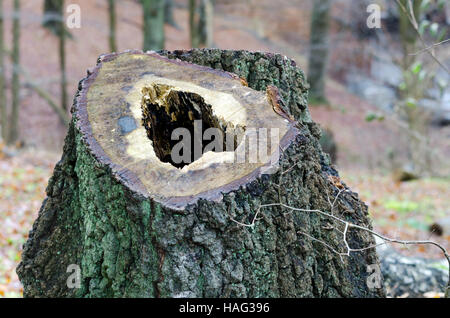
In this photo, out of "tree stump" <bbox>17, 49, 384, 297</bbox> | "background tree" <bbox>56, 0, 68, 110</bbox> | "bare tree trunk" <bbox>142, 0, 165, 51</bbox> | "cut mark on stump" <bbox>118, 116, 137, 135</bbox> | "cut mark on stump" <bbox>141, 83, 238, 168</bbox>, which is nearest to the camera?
"tree stump" <bbox>17, 49, 384, 297</bbox>

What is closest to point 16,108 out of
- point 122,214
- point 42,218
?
point 42,218

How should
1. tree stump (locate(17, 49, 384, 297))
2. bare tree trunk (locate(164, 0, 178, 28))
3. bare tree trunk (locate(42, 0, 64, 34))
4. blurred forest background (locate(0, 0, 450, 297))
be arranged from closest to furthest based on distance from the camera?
1. tree stump (locate(17, 49, 384, 297))
2. blurred forest background (locate(0, 0, 450, 297))
3. bare tree trunk (locate(42, 0, 64, 34))
4. bare tree trunk (locate(164, 0, 178, 28))

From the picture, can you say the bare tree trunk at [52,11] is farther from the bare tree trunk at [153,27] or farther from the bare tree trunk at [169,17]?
the bare tree trunk at [169,17]

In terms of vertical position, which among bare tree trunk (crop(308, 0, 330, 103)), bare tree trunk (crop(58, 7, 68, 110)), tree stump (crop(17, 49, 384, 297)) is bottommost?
tree stump (crop(17, 49, 384, 297))

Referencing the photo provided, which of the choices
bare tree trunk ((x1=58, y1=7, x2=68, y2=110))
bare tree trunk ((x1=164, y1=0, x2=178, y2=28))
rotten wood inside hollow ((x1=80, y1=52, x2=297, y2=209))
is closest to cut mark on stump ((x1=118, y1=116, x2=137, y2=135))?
rotten wood inside hollow ((x1=80, y1=52, x2=297, y2=209))

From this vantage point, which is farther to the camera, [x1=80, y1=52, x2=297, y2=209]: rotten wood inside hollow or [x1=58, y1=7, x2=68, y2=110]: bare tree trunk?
[x1=58, y1=7, x2=68, y2=110]: bare tree trunk


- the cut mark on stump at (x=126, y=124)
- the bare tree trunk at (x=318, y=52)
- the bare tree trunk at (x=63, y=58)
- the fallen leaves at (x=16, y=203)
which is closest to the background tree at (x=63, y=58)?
the bare tree trunk at (x=63, y=58)

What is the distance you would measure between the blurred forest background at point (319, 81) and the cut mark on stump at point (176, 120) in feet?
4.54

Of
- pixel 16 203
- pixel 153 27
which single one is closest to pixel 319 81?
pixel 153 27

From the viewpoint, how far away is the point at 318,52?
16.7 m

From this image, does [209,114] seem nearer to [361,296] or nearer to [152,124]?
[152,124]

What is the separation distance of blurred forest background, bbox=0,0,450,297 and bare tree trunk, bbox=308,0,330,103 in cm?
4

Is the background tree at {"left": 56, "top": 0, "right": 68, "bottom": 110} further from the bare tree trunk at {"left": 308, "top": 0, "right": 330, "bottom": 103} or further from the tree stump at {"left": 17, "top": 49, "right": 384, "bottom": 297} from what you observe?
the bare tree trunk at {"left": 308, "top": 0, "right": 330, "bottom": 103}

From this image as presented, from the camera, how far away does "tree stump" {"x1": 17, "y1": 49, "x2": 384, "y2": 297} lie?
2.20 metres
